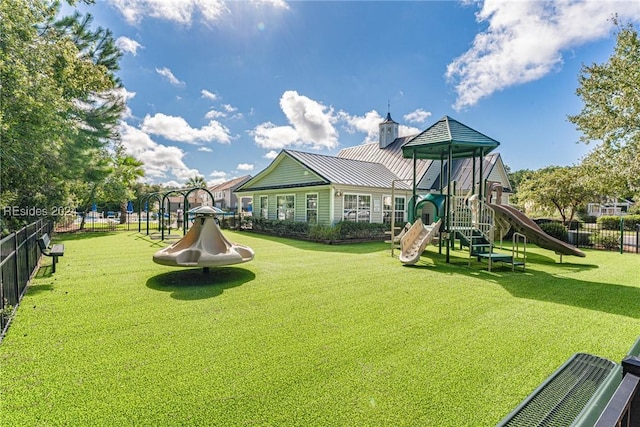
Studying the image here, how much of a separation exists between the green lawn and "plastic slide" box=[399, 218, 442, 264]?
5.25 ft

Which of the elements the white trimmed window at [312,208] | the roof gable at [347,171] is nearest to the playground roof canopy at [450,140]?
the roof gable at [347,171]

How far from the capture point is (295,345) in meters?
3.72

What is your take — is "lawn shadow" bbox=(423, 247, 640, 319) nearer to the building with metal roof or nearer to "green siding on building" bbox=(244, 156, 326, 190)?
the building with metal roof

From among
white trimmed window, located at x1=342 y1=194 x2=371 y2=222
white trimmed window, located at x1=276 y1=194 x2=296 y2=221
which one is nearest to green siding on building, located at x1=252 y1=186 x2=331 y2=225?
white trimmed window, located at x1=276 y1=194 x2=296 y2=221

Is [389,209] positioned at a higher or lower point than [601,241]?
higher

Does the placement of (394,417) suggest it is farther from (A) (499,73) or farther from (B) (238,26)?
(A) (499,73)

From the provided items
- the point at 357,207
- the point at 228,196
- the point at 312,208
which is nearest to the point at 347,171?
the point at 357,207

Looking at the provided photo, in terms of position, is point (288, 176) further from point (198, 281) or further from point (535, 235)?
point (535, 235)

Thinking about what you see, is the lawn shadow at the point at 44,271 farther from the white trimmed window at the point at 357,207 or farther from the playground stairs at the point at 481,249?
the white trimmed window at the point at 357,207

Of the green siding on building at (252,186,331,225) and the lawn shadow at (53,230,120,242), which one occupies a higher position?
the green siding on building at (252,186,331,225)

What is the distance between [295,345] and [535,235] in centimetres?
888

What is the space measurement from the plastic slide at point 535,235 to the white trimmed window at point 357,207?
24.8ft

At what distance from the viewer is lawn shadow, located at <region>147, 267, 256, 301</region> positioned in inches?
233

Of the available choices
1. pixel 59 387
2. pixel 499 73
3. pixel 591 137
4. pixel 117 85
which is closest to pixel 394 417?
pixel 59 387
